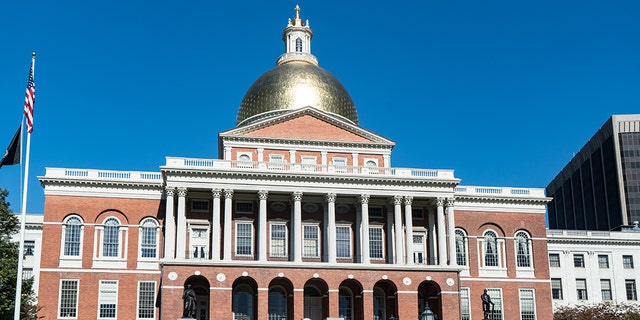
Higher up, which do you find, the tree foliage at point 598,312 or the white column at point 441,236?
the white column at point 441,236

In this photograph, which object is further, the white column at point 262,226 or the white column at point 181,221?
the white column at point 262,226

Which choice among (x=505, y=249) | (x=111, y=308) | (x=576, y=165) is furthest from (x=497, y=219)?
(x=576, y=165)

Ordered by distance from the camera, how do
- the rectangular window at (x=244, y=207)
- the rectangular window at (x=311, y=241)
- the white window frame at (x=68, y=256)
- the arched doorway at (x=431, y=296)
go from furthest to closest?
the rectangular window at (x=244, y=207), the rectangular window at (x=311, y=241), the arched doorway at (x=431, y=296), the white window frame at (x=68, y=256)

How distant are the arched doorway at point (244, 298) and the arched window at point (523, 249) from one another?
72.6 feet

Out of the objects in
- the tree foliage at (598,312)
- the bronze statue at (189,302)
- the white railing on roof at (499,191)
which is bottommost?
the tree foliage at (598,312)

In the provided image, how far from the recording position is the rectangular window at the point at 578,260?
80188mm

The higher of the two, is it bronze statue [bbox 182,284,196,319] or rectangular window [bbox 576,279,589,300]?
rectangular window [bbox 576,279,589,300]

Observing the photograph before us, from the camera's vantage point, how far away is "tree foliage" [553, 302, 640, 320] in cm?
7119

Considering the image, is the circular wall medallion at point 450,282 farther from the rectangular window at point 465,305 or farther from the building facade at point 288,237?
the rectangular window at point 465,305

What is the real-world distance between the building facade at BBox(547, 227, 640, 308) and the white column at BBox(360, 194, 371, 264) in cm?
2386

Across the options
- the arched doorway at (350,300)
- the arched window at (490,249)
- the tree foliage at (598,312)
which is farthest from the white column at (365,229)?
the tree foliage at (598,312)

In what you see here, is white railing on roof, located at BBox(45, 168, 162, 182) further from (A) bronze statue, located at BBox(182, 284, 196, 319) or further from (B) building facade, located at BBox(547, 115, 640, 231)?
(B) building facade, located at BBox(547, 115, 640, 231)

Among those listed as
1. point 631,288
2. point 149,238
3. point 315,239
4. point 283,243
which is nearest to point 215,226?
point 283,243

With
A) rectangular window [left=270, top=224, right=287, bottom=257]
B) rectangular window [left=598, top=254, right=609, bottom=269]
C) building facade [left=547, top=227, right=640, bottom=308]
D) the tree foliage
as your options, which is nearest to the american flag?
rectangular window [left=270, top=224, right=287, bottom=257]
